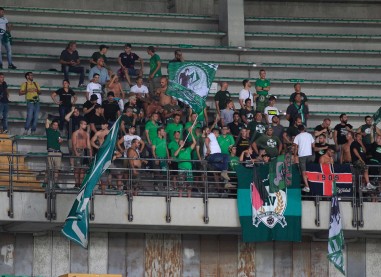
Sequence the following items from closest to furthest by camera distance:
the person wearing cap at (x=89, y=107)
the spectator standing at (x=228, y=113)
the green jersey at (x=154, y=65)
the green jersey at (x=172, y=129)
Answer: the green jersey at (x=172, y=129)
the person wearing cap at (x=89, y=107)
the spectator standing at (x=228, y=113)
the green jersey at (x=154, y=65)

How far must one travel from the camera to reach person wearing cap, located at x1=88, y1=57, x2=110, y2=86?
34.5 m

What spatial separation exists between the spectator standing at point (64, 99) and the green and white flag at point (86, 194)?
13.8ft

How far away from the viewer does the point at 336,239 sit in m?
31.1

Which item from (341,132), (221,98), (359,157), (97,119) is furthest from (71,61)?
(359,157)

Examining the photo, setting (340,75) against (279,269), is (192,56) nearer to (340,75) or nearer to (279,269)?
(340,75)

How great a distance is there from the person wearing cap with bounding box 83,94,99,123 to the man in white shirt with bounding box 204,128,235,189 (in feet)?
8.71

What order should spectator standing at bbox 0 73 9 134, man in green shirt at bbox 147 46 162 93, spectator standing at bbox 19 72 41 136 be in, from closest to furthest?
spectator standing at bbox 0 73 9 134 < spectator standing at bbox 19 72 41 136 < man in green shirt at bbox 147 46 162 93

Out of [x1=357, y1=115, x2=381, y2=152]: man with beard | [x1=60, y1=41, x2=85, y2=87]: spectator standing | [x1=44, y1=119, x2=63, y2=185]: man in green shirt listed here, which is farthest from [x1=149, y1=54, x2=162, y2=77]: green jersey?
[x1=357, y1=115, x2=381, y2=152]: man with beard

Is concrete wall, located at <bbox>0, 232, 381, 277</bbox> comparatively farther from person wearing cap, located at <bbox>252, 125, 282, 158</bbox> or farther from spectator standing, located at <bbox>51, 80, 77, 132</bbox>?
spectator standing, located at <bbox>51, 80, 77, 132</bbox>

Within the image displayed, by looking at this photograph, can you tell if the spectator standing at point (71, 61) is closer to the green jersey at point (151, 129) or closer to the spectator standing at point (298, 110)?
the green jersey at point (151, 129)

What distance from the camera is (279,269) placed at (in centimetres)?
3319

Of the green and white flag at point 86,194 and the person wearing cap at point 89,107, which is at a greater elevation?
the person wearing cap at point 89,107

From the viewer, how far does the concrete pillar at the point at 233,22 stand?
3947 cm

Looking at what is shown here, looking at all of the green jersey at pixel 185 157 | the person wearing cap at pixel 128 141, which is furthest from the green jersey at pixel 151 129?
the green jersey at pixel 185 157
